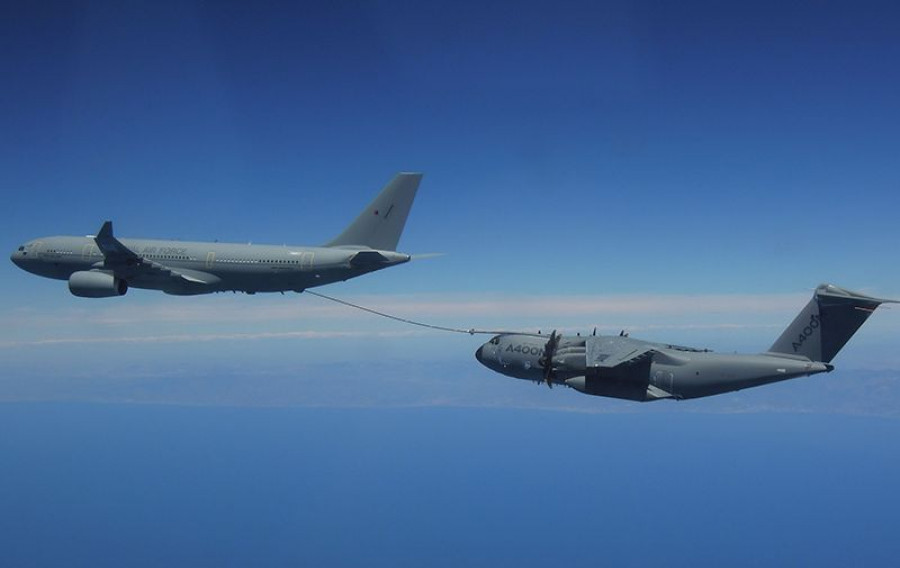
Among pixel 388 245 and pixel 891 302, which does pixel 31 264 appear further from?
pixel 891 302

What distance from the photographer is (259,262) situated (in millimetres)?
38906

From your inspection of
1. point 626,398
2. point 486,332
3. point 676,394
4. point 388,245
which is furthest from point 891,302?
point 388,245

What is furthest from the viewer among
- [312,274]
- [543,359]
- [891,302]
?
[312,274]

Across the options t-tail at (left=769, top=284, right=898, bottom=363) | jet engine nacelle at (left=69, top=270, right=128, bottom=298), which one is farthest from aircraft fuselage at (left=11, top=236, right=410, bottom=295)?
t-tail at (left=769, top=284, right=898, bottom=363)

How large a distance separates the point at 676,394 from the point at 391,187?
19.6m

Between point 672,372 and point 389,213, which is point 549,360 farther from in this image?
point 389,213

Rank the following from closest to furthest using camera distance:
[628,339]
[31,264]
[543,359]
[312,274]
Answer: [628,339] → [543,359] → [312,274] → [31,264]

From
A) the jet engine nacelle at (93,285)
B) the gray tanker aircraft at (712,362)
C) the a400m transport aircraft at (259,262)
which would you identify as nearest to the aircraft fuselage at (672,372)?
the gray tanker aircraft at (712,362)

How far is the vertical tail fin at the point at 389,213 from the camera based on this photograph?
39.1m

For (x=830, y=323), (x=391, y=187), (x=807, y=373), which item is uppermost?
(x=391, y=187)

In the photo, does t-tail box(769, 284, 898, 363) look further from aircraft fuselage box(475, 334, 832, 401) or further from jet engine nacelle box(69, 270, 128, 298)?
jet engine nacelle box(69, 270, 128, 298)

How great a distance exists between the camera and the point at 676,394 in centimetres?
3055

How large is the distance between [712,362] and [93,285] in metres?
32.9

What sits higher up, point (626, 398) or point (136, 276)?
point (136, 276)
